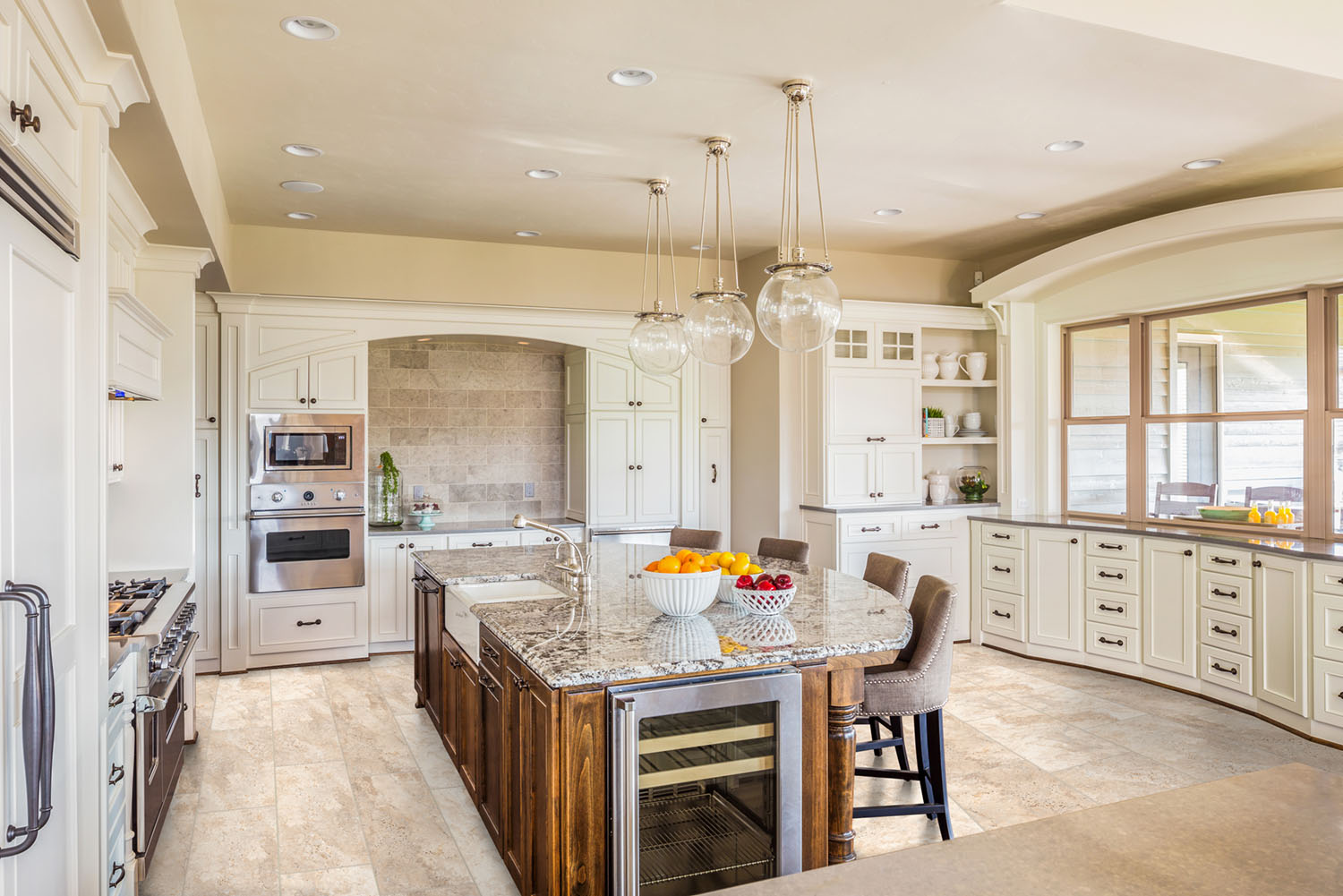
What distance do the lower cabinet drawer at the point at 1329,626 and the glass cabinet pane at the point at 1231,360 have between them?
1254 millimetres

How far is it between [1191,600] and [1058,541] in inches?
33.1

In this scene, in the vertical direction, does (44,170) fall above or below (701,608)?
above

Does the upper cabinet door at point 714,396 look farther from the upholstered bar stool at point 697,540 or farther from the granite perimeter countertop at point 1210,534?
the granite perimeter countertop at point 1210,534

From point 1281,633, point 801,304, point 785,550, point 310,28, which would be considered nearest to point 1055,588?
point 1281,633

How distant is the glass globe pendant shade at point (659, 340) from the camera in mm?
3924

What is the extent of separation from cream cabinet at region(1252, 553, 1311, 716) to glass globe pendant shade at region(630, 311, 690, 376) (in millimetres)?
3067

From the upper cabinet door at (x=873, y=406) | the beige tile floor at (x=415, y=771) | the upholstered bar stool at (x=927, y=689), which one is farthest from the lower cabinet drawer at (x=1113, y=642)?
the upholstered bar stool at (x=927, y=689)

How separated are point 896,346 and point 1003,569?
1.71 m

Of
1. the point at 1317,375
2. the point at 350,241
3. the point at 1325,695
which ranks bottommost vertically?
the point at 1325,695

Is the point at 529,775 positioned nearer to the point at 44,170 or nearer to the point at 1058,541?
the point at 44,170

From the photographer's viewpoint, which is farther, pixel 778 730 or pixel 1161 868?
pixel 778 730

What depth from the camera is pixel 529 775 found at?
2.31 m

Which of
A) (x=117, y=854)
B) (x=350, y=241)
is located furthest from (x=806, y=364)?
(x=117, y=854)

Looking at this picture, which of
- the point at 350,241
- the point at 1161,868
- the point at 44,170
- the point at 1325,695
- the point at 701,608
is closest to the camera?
the point at 1161,868
